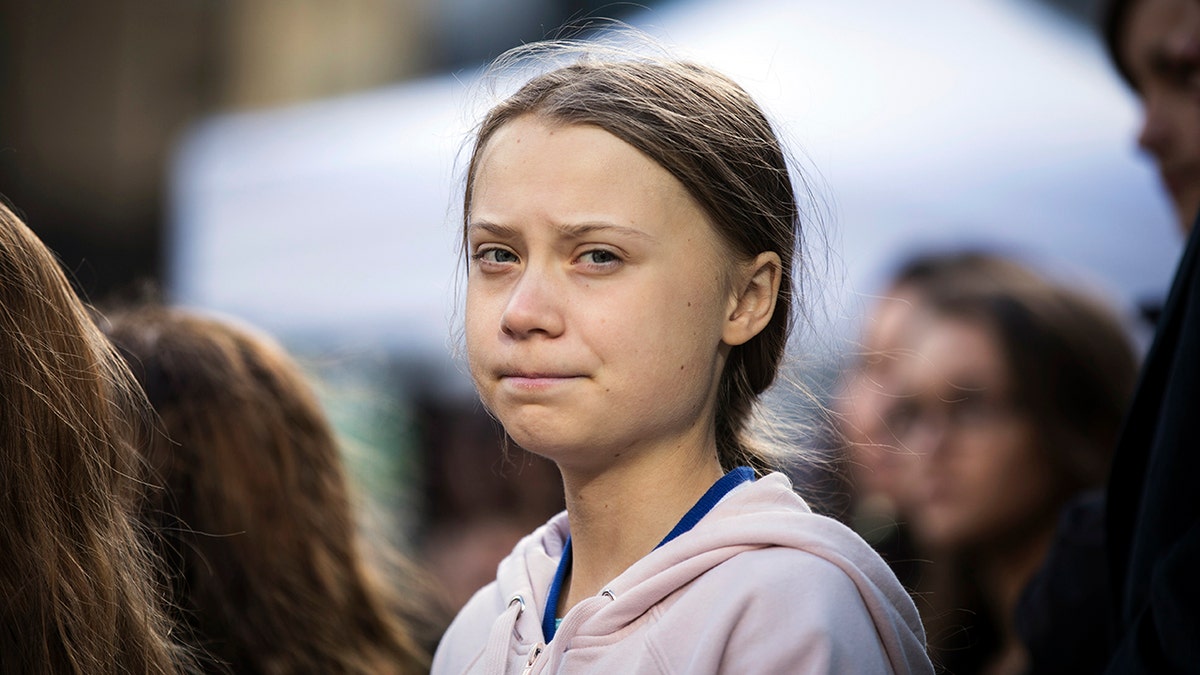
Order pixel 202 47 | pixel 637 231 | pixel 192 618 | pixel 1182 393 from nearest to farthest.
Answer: pixel 637 231, pixel 1182 393, pixel 192 618, pixel 202 47

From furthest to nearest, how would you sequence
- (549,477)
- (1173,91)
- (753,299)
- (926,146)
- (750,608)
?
(926,146) → (549,477) → (1173,91) → (753,299) → (750,608)

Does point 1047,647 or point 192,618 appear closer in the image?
point 192,618

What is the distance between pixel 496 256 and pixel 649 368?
0.27m

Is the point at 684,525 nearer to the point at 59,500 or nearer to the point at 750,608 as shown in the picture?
the point at 750,608

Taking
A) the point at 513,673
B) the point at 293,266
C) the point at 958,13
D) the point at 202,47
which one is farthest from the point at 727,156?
the point at 202,47

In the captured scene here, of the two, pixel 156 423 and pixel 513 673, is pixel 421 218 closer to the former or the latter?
pixel 156 423

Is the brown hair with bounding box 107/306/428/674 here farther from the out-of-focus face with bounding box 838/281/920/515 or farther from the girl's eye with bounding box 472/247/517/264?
the out-of-focus face with bounding box 838/281/920/515

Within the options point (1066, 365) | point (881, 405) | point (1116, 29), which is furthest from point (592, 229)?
point (881, 405)

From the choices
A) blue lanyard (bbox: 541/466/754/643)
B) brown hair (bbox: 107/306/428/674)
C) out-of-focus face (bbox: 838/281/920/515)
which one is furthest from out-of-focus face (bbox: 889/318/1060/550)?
blue lanyard (bbox: 541/466/754/643)

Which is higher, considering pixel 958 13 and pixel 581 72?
pixel 581 72

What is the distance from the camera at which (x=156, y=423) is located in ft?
8.03

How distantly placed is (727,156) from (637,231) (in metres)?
0.19

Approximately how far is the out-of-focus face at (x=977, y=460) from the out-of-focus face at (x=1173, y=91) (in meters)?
0.80

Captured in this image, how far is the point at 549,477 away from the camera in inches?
184
